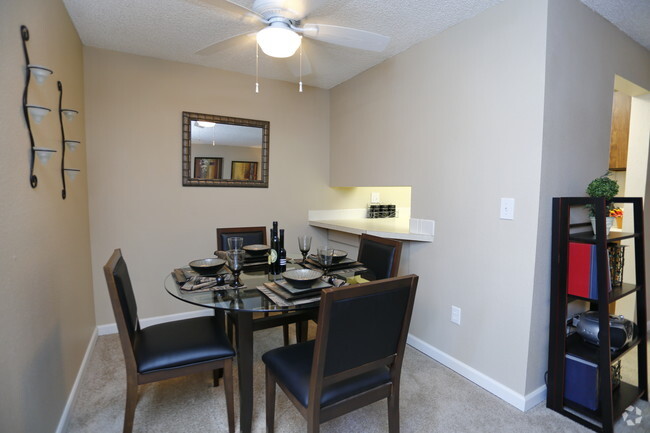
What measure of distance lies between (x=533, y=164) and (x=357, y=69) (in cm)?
191

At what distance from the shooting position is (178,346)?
1683mm

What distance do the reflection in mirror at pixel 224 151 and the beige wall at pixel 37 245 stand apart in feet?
3.02

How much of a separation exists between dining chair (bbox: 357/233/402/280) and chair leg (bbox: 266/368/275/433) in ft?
3.01

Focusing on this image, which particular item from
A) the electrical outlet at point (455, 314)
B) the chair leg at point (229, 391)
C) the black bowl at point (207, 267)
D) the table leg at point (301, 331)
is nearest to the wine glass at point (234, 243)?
the black bowl at point (207, 267)

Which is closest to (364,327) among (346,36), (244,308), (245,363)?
(244,308)

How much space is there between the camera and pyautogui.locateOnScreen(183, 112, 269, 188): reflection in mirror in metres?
3.10

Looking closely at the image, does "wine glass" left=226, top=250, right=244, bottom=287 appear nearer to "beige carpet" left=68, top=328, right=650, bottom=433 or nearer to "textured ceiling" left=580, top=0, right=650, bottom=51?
"beige carpet" left=68, top=328, right=650, bottom=433

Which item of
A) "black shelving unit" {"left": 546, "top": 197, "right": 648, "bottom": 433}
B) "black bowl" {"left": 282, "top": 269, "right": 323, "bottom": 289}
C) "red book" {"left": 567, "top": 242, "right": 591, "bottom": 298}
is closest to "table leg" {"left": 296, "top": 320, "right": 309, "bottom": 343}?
"black bowl" {"left": 282, "top": 269, "right": 323, "bottom": 289}

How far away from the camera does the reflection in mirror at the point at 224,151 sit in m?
3.10

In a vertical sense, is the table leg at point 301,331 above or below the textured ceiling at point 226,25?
below

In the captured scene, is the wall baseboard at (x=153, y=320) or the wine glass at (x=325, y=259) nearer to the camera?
the wine glass at (x=325, y=259)

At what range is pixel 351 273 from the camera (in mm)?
2086

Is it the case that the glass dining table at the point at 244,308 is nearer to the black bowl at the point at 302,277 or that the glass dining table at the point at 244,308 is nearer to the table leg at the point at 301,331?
the black bowl at the point at 302,277

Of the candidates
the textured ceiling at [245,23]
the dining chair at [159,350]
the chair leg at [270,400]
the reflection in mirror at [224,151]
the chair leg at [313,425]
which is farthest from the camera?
the reflection in mirror at [224,151]
